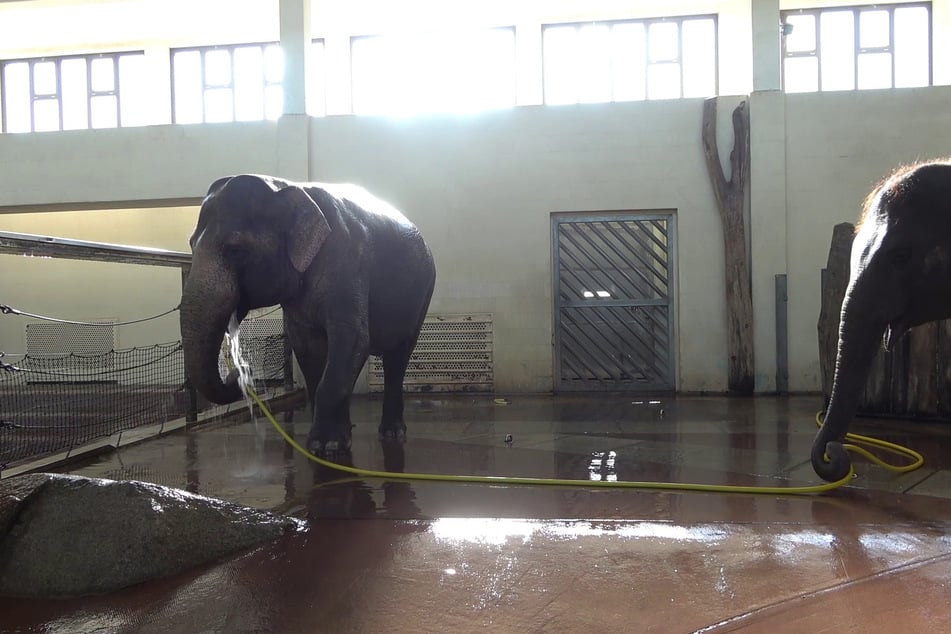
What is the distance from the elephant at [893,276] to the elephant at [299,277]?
9.90 feet

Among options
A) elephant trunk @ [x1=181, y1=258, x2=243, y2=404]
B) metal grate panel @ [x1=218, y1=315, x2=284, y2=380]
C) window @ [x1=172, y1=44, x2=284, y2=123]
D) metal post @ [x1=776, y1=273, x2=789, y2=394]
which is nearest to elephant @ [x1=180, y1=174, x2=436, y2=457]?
elephant trunk @ [x1=181, y1=258, x2=243, y2=404]

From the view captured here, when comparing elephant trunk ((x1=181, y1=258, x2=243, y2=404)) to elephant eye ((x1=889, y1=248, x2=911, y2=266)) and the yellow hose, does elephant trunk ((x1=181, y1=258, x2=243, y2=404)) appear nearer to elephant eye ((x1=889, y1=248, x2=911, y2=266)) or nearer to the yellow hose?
the yellow hose

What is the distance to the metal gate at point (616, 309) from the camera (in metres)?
9.88

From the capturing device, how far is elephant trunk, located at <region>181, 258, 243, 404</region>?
4.11 meters

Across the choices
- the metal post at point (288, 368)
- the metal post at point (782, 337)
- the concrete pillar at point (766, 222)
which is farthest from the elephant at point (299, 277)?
the metal post at point (782, 337)

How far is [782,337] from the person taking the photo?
9328 millimetres

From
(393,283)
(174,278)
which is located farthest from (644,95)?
(174,278)

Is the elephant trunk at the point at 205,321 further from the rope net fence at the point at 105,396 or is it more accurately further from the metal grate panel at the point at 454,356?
the metal grate panel at the point at 454,356

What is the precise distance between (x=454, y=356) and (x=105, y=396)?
542 cm

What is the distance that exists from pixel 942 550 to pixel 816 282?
7.18 m

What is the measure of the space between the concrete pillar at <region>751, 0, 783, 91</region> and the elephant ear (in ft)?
24.2

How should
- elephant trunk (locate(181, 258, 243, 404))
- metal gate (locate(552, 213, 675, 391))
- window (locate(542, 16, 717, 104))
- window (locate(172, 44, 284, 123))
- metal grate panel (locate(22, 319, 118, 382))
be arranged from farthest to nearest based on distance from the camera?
1. window (locate(172, 44, 284, 123))
2. metal grate panel (locate(22, 319, 118, 382))
3. window (locate(542, 16, 717, 104))
4. metal gate (locate(552, 213, 675, 391))
5. elephant trunk (locate(181, 258, 243, 404))

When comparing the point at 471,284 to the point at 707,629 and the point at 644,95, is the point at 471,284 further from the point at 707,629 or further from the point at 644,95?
the point at 707,629

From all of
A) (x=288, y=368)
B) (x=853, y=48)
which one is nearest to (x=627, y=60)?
(x=853, y=48)
